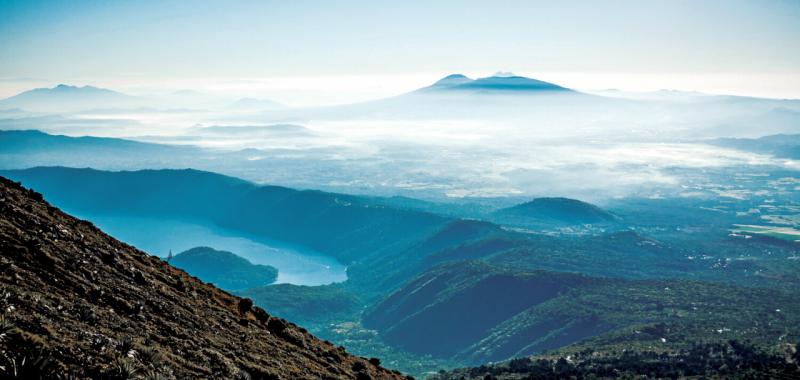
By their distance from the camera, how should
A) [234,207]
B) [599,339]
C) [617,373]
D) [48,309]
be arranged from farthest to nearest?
1. [234,207]
2. [599,339]
3. [617,373]
4. [48,309]

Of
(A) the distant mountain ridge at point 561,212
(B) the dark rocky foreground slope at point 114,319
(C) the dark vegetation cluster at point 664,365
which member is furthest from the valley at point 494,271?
(B) the dark rocky foreground slope at point 114,319

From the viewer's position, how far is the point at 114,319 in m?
13.3

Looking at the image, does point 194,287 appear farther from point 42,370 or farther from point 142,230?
point 142,230

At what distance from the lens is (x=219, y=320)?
17828mm

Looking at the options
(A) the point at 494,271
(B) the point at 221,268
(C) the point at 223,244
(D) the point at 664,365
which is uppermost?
(D) the point at 664,365

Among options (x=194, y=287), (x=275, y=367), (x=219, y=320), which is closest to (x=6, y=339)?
(x=275, y=367)

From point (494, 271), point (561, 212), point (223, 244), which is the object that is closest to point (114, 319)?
point (494, 271)

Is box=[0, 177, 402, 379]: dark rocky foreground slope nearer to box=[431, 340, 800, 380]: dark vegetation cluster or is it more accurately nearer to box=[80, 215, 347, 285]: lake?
box=[431, 340, 800, 380]: dark vegetation cluster

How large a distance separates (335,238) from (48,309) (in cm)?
14428

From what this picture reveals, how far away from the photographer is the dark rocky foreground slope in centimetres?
1046

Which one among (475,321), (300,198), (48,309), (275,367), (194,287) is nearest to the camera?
(48,309)

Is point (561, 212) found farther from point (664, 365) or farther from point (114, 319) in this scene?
point (114, 319)

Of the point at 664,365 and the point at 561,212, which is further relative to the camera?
the point at 561,212

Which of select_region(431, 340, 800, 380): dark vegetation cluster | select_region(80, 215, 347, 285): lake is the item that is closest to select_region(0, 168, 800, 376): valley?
select_region(80, 215, 347, 285): lake
